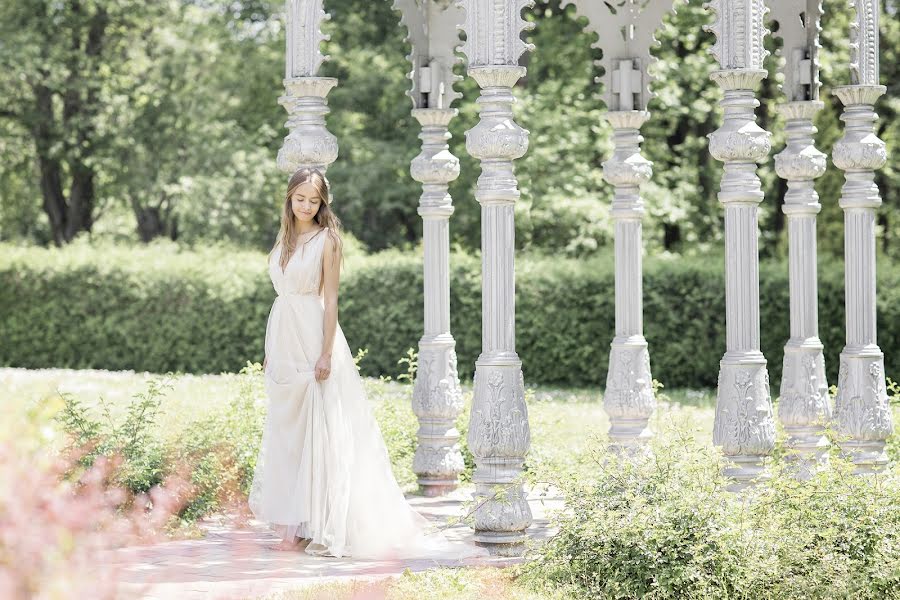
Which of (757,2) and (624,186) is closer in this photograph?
(757,2)

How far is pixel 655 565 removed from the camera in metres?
5.73

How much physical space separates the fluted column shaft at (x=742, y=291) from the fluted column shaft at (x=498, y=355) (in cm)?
111

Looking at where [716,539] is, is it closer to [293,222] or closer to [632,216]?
[293,222]

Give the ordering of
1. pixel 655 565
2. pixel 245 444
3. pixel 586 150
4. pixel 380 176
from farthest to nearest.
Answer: pixel 380 176 → pixel 586 150 → pixel 245 444 → pixel 655 565

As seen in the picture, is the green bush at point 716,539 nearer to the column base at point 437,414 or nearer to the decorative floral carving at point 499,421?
the decorative floral carving at point 499,421

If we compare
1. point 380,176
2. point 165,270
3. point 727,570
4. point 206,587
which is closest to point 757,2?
point 727,570

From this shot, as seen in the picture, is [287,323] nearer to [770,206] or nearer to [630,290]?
[630,290]

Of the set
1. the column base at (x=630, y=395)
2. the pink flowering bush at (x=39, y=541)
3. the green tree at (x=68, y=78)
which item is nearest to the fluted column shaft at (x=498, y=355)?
the column base at (x=630, y=395)

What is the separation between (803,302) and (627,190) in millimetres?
1430

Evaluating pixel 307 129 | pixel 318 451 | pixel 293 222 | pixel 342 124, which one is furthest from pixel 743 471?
pixel 342 124

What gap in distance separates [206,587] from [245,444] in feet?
8.92

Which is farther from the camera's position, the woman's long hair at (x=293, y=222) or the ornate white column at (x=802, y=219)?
the ornate white column at (x=802, y=219)

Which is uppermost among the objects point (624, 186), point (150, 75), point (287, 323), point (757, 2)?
point (150, 75)

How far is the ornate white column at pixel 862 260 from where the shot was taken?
7684mm
